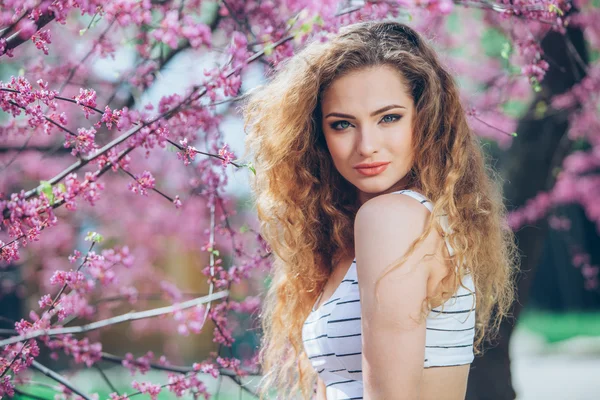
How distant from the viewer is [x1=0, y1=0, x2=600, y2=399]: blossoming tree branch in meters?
1.58

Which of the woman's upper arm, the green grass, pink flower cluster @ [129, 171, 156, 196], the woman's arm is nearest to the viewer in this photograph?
the woman's upper arm

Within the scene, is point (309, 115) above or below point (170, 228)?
below

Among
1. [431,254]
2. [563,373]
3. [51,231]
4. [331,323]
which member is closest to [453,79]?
[431,254]

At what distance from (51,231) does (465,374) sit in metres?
4.67

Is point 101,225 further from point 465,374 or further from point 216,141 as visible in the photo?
point 465,374

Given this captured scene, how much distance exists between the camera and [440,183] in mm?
1918

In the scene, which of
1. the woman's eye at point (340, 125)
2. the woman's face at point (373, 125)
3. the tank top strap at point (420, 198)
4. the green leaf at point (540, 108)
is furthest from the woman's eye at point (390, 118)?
the green leaf at point (540, 108)

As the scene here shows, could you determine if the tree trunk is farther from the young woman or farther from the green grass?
the green grass

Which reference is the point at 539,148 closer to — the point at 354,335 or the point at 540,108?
the point at 540,108

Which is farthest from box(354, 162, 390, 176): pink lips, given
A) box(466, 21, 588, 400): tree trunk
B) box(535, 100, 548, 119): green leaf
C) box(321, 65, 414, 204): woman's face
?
box(535, 100, 548, 119): green leaf

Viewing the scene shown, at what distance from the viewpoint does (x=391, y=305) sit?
1.57 metres

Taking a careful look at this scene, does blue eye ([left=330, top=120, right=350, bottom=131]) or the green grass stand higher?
the green grass

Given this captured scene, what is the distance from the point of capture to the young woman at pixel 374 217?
160 cm

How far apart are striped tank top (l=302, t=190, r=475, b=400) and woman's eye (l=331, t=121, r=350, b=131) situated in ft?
0.91
